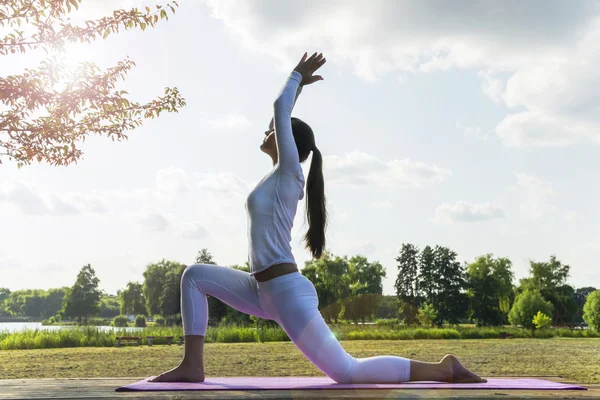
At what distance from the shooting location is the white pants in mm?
3285

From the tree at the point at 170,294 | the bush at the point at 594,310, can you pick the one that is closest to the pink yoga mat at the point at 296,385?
the bush at the point at 594,310

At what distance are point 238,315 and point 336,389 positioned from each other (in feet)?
124

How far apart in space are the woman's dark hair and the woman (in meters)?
0.01

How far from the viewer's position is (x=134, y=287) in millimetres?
82438

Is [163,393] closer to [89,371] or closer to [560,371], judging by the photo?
[89,371]

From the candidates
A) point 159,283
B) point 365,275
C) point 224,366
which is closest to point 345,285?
point 365,275

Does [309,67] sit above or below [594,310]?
above

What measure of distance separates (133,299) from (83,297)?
6.80 meters

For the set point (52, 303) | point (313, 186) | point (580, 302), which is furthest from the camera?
point (52, 303)

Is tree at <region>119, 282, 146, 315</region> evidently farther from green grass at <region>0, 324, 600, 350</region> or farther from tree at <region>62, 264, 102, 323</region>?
green grass at <region>0, 324, 600, 350</region>

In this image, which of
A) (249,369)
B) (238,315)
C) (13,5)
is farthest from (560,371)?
(238,315)

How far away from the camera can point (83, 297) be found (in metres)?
82.2

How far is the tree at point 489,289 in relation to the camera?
56.2 metres

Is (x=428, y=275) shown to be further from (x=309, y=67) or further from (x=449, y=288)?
(x=309, y=67)
